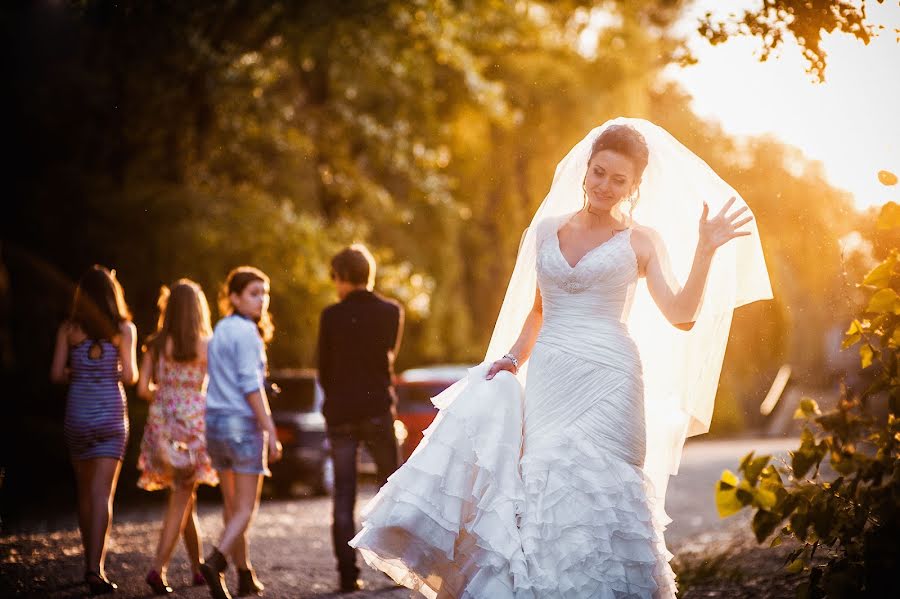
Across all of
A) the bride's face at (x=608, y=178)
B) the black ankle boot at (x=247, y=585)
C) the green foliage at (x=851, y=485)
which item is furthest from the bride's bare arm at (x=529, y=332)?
the black ankle boot at (x=247, y=585)

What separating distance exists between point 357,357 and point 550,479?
3.54m

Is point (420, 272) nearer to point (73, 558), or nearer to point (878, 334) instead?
point (73, 558)

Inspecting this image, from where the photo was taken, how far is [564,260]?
5.25m

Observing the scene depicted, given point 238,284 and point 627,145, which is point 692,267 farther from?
point 238,284

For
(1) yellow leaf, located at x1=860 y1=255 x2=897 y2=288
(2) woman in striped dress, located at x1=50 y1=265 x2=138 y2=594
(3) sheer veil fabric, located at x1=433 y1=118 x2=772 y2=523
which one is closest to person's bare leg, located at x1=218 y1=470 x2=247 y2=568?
(2) woman in striped dress, located at x1=50 y1=265 x2=138 y2=594

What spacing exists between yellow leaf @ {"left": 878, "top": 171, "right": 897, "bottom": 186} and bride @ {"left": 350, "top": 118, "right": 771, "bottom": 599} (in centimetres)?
58

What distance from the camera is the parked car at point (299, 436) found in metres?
16.9

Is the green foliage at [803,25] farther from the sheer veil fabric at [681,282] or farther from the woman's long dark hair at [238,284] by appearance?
the woman's long dark hair at [238,284]

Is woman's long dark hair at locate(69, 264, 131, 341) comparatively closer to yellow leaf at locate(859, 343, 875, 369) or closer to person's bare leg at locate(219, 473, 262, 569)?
person's bare leg at locate(219, 473, 262, 569)

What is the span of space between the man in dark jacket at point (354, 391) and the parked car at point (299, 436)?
8.48 metres

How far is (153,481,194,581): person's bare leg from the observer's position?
310 inches

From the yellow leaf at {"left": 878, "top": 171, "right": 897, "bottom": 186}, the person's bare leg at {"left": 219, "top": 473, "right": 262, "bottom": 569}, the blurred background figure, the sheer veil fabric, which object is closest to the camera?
the yellow leaf at {"left": 878, "top": 171, "right": 897, "bottom": 186}

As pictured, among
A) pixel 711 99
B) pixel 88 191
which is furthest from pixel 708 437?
pixel 711 99

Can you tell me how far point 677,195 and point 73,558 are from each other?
6.46 metres
